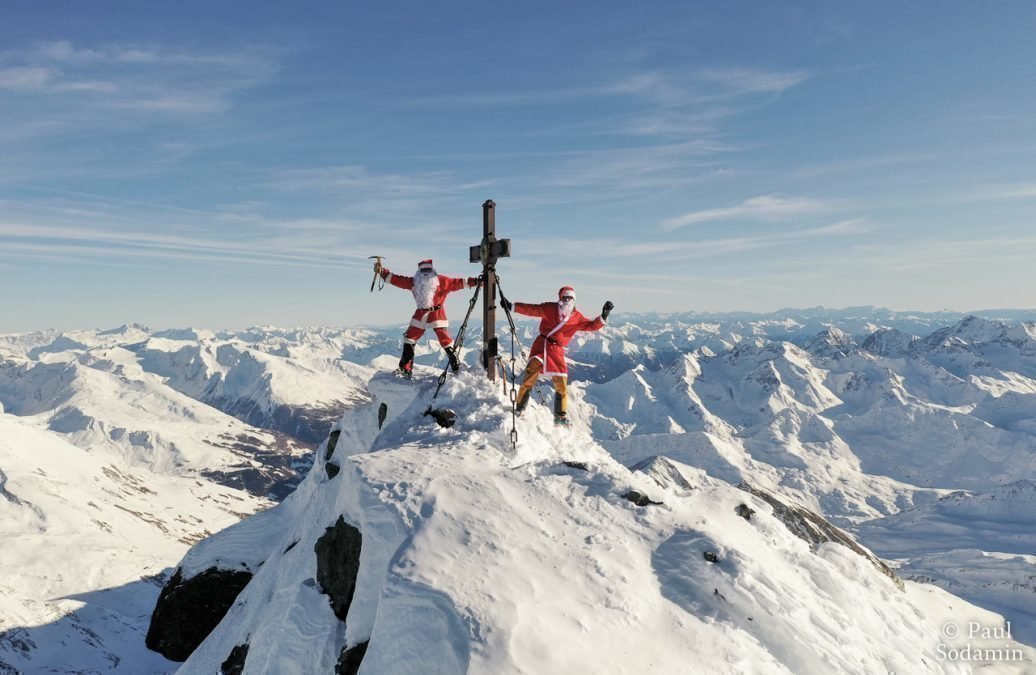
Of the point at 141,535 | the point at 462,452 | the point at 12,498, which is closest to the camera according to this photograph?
the point at 462,452

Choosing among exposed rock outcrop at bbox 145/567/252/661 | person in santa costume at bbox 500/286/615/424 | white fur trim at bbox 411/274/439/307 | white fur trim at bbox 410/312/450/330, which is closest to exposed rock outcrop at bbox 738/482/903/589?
person in santa costume at bbox 500/286/615/424

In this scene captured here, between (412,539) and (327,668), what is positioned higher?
(412,539)

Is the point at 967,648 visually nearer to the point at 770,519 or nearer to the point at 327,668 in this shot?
the point at 770,519

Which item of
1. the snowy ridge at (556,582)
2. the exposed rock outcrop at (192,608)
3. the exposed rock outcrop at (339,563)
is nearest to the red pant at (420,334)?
the snowy ridge at (556,582)

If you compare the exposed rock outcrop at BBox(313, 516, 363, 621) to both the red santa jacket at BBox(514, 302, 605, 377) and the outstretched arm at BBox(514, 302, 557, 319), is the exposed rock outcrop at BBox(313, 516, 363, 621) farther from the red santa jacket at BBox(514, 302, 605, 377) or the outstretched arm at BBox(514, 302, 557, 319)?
the outstretched arm at BBox(514, 302, 557, 319)

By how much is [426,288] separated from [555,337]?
14.8ft

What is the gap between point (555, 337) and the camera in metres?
16.2

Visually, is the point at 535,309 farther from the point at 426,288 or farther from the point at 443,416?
the point at 443,416

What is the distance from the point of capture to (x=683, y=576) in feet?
31.8

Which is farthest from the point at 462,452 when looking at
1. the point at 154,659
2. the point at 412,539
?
the point at 154,659

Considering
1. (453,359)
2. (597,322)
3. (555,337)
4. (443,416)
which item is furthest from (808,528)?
(443,416)

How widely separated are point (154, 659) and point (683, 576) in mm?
27999

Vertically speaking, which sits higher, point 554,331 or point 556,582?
point 554,331

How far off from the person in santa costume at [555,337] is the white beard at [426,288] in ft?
9.58
